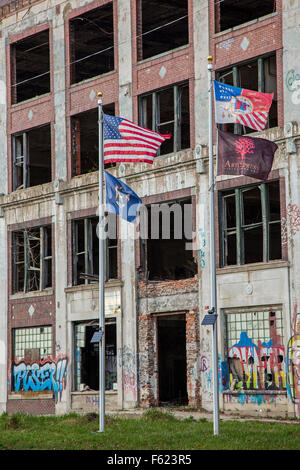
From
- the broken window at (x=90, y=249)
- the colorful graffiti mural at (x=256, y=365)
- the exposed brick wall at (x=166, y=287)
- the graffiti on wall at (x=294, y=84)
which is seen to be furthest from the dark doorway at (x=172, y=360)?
the graffiti on wall at (x=294, y=84)

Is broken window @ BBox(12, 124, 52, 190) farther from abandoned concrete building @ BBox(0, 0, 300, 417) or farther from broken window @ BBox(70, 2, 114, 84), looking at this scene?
broken window @ BBox(70, 2, 114, 84)

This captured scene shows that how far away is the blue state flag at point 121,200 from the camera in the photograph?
26.2 meters

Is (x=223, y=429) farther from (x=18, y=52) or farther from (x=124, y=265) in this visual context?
(x=18, y=52)

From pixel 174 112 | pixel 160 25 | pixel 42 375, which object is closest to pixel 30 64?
pixel 160 25

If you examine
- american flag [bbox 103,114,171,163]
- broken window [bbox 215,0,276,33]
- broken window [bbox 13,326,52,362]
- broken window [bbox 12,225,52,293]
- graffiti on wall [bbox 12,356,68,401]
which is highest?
broken window [bbox 215,0,276,33]

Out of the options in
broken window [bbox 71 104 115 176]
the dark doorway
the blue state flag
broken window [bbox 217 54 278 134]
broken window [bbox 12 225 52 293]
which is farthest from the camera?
broken window [bbox 12 225 52 293]

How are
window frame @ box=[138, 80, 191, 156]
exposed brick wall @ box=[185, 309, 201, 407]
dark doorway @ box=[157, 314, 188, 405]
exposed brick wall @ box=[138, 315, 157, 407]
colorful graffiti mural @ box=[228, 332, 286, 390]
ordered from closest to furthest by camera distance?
colorful graffiti mural @ box=[228, 332, 286, 390]
exposed brick wall @ box=[185, 309, 201, 407]
exposed brick wall @ box=[138, 315, 157, 407]
window frame @ box=[138, 80, 191, 156]
dark doorway @ box=[157, 314, 188, 405]

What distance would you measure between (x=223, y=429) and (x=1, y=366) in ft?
57.6

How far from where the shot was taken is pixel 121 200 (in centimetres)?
2630

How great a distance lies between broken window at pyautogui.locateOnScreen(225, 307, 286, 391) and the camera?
29547 millimetres

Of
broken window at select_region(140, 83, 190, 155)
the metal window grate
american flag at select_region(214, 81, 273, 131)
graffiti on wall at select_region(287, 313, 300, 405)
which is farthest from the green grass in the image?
broken window at select_region(140, 83, 190, 155)

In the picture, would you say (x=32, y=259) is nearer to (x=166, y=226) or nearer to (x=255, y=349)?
(x=166, y=226)

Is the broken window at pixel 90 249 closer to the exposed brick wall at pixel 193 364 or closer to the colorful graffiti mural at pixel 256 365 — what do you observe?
the exposed brick wall at pixel 193 364

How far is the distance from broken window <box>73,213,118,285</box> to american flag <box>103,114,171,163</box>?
29.9 feet
